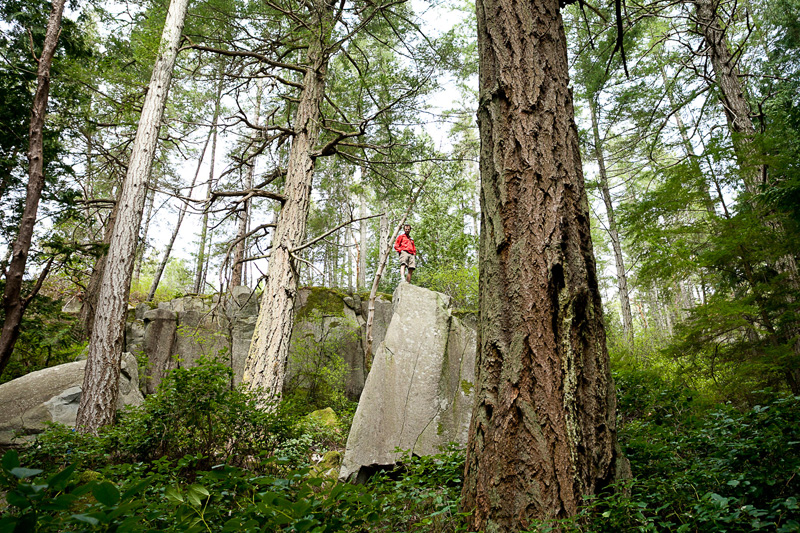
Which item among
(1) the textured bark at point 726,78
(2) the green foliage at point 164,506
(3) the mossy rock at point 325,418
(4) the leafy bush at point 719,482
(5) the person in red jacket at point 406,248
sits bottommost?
(3) the mossy rock at point 325,418

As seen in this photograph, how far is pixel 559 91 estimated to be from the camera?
224cm

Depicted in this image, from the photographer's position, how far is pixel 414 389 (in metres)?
5.79

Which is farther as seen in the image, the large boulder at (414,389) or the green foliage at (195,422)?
the large boulder at (414,389)

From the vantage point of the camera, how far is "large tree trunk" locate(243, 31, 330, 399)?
5.68 m

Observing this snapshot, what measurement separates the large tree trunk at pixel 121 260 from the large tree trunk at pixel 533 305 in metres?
4.93

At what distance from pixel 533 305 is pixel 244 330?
31.9 feet

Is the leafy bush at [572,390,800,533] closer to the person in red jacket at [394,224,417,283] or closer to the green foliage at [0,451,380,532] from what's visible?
the green foliage at [0,451,380,532]

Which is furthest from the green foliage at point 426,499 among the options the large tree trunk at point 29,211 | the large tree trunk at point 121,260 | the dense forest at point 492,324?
the large tree trunk at point 29,211

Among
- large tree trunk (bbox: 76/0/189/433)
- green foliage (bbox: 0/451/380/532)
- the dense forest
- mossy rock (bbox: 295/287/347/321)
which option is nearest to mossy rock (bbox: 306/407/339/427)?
the dense forest

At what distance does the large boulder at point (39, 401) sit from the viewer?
5733 mm

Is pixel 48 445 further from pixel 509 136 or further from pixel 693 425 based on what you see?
pixel 693 425

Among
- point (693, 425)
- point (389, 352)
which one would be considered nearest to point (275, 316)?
point (389, 352)

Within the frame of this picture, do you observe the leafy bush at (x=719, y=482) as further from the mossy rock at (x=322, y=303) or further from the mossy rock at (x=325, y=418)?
the mossy rock at (x=322, y=303)

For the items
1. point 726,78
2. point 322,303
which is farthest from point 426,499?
point 322,303
